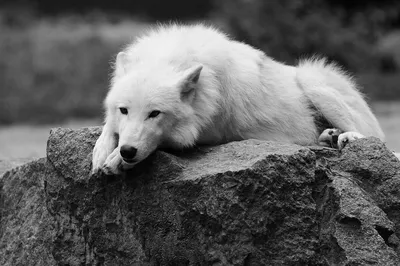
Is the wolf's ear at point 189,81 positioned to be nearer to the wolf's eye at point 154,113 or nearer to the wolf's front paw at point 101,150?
the wolf's eye at point 154,113

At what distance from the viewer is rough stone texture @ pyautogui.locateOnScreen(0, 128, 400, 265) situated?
15.9 ft

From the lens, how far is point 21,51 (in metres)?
20.7

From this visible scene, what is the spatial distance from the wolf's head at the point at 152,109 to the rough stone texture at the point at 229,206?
0.17m

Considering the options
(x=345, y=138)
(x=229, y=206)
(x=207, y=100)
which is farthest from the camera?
(x=345, y=138)

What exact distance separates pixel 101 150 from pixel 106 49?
52.2 feet

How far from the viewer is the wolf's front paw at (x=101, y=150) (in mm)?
5426

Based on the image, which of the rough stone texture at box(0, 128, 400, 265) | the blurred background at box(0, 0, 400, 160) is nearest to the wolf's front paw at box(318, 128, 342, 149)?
the rough stone texture at box(0, 128, 400, 265)

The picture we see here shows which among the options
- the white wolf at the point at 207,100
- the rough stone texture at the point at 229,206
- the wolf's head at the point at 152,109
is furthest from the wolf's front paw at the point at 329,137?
the wolf's head at the point at 152,109

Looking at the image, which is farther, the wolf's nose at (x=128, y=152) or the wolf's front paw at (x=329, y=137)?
the wolf's front paw at (x=329, y=137)

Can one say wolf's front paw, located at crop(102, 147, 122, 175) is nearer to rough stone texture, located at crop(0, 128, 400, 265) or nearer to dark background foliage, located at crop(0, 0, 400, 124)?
rough stone texture, located at crop(0, 128, 400, 265)

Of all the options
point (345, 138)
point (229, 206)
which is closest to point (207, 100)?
point (229, 206)

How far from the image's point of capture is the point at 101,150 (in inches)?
216

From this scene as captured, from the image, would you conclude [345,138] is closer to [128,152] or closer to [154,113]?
[154,113]

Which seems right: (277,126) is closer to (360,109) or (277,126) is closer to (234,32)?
(360,109)
